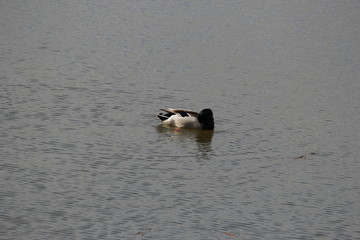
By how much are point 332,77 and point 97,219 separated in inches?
533

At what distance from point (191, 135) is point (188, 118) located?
0.44 meters

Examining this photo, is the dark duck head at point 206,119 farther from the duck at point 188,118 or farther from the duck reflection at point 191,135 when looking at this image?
the duck reflection at point 191,135

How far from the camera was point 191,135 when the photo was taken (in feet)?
66.0

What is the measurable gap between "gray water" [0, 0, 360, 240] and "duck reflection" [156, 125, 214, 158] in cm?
7

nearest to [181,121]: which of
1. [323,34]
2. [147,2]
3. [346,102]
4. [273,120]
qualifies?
[273,120]

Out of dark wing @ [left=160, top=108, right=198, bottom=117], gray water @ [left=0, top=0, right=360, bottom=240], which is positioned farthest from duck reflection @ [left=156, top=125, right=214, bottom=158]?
dark wing @ [left=160, top=108, right=198, bottom=117]

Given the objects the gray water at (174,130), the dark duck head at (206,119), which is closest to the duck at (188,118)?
the dark duck head at (206,119)

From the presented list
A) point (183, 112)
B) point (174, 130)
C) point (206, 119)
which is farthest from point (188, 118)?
point (206, 119)

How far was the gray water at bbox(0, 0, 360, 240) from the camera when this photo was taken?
45.5 feet

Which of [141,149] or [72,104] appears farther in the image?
[72,104]

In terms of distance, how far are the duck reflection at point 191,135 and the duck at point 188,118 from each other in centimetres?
11

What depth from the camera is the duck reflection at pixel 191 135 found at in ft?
62.9

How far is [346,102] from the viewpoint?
22891mm

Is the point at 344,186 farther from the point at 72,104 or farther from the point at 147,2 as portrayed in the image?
the point at 147,2
